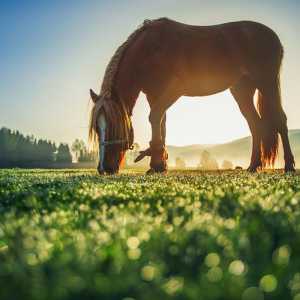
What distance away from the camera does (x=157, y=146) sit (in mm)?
11164

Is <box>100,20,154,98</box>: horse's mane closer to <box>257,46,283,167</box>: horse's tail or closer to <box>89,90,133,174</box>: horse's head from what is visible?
<box>89,90,133,174</box>: horse's head

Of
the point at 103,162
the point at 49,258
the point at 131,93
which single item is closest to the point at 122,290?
the point at 49,258

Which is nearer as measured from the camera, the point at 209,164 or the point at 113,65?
the point at 113,65

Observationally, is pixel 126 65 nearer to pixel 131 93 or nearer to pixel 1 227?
pixel 131 93

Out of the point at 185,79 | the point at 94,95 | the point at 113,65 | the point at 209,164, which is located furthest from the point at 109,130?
the point at 209,164

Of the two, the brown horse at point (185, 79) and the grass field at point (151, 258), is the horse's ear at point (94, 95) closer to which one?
the brown horse at point (185, 79)

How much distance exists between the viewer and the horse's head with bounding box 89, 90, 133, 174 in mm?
9961

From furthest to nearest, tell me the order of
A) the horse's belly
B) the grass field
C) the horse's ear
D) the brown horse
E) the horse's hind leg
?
1. the horse's hind leg
2. the horse's belly
3. the horse's ear
4. the brown horse
5. the grass field

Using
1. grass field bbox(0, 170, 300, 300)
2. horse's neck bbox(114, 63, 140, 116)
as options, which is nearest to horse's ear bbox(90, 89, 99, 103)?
horse's neck bbox(114, 63, 140, 116)

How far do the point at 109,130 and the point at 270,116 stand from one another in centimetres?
509

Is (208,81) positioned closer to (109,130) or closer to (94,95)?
(94,95)

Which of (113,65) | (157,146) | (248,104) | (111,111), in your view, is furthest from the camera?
(248,104)

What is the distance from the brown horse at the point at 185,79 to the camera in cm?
1030

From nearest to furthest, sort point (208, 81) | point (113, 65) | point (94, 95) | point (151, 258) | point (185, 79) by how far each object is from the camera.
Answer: point (151, 258), point (94, 95), point (113, 65), point (185, 79), point (208, 81)
